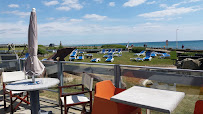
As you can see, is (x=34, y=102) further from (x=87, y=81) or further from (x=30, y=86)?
(x=87, y=81)

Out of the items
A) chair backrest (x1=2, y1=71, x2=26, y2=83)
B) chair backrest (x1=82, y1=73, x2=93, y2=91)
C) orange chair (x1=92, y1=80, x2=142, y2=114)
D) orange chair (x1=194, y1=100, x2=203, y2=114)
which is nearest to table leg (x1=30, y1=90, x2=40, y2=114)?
chair backrest (x1=82, y1=73, x2=93, y2=91)

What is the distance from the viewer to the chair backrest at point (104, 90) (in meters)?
3.00

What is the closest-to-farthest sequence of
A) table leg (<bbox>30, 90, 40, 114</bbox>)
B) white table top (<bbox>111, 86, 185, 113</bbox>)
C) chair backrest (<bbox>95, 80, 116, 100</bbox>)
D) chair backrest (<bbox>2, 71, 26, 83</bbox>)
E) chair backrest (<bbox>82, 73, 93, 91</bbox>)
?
1. white table top (<bbox>111, 86, 185, 113</bbox>)
2. chair backrest (<bbox>95, 80, 116, 100</bbox>)
3. chair backrest (<bbox>82, 73, 93, 91</bbox>)
4. table leg (<bbox>30, 90, 40, 114</bbox>)
5. chair backrest (<bbox>2, 71, 26, 83</bbox>)

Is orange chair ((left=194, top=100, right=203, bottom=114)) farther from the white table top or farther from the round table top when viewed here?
the round table top

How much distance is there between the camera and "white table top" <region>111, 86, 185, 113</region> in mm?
2077

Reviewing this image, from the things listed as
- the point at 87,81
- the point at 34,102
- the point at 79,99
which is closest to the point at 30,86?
the point at 34,102

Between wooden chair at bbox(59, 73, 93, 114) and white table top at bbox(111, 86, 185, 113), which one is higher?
white table top at bbox(111, 86, 185, 113)

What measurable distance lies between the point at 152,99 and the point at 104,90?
1034mm

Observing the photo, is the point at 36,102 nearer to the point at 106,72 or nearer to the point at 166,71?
the point at 106,72

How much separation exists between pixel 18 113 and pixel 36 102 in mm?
1204

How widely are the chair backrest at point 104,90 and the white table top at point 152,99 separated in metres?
0.55

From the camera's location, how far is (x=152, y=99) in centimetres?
236

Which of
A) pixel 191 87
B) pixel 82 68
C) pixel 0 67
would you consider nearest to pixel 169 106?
pixel 191 87

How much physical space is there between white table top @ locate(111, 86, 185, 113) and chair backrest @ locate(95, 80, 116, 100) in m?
0.55
